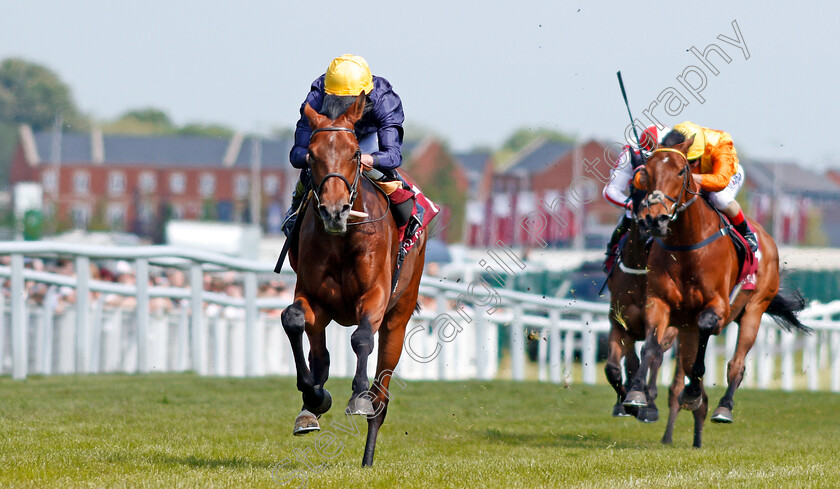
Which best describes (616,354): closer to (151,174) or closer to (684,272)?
(684,272)

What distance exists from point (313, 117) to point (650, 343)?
2968mm

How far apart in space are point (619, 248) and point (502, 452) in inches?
78.6

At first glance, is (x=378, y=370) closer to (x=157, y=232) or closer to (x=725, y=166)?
(x=725, y=166)

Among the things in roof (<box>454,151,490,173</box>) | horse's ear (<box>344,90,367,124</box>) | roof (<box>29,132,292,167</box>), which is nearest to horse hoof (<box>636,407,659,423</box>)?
horse's ear (<box>344,90,367,124</box>)

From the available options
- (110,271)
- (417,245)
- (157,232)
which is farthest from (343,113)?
(157,232)

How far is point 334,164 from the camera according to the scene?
18.1 feet

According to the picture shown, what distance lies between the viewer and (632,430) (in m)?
8.88

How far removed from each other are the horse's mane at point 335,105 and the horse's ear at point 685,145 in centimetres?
272

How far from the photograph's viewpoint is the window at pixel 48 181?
67.2 meters

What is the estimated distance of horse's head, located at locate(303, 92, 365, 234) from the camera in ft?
17.8

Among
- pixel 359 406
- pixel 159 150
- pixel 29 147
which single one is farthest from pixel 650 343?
pixel 159 150

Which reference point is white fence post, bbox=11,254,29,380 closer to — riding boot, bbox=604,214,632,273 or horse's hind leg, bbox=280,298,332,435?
horse's hind leg, bbox=280,298,332,435

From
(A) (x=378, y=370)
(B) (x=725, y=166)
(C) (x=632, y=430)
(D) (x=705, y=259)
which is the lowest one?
(C) (x=632, y=430)

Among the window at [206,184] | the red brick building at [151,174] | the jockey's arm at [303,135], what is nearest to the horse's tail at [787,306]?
the jockey's arm at [303,135]
